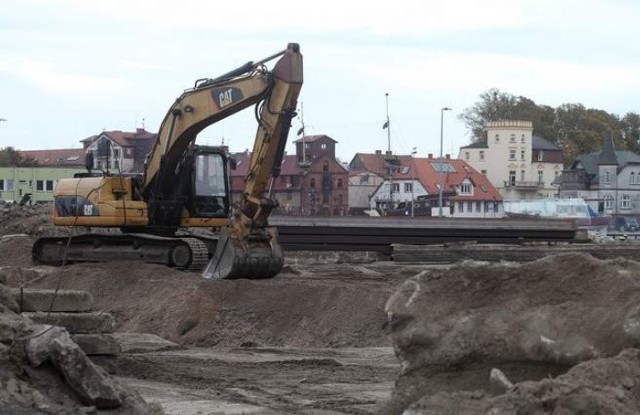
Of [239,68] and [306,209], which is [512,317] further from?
[306,209]

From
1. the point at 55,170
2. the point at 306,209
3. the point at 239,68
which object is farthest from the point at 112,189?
the point at 306,209

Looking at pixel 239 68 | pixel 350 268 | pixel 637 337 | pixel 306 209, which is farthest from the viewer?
pixel 306 209

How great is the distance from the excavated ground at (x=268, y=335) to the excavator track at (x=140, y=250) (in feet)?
2.34

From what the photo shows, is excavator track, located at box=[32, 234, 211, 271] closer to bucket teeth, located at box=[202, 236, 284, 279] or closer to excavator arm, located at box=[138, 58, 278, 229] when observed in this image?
excavator arm, located at box=[138, 58, 278, 229]

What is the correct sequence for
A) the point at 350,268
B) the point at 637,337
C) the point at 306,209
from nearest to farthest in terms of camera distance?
the point at 637,337 < the point at 350,268 < the point at 306,209

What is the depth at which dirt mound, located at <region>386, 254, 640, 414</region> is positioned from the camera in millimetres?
8664

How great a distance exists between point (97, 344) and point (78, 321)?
42cm

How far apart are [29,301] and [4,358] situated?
133 inches

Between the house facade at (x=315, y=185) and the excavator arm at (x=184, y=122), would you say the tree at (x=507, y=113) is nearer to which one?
the house facade at (x=315, y=185)

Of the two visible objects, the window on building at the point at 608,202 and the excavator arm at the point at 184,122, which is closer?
the excavator arm at the point at 184,122

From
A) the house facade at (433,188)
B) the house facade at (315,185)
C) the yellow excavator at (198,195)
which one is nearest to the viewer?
→ the yellow excavator at (198,195)

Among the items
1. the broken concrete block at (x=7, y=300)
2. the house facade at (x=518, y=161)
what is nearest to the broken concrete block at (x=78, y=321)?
the broken concrete block at (x=7, y=300)

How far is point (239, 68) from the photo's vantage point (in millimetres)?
24734

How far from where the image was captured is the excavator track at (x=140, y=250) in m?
25.7
